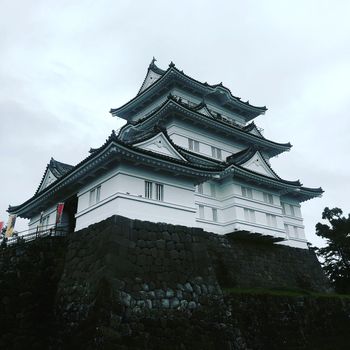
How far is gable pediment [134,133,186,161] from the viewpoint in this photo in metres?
15.9

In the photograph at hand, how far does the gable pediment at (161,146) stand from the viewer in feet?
52.1

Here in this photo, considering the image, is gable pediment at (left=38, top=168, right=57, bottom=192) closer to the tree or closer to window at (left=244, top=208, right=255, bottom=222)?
window at (left=244, top=208, right=255, bottom=222)

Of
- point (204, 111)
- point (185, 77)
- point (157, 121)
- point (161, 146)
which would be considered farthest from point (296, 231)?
point (161, 146)

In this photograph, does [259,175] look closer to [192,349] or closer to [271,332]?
[271,332]

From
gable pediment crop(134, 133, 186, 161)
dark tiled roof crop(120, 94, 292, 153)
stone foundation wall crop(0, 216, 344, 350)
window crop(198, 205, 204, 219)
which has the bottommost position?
stone foundation wall crop(0, 216, 344, 350)

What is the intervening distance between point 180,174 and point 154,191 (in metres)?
1.70

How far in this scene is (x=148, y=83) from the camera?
29.5 meters

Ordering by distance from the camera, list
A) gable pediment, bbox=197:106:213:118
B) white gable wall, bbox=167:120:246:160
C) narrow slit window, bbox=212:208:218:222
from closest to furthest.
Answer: narrow slit window, bbox=212:208:218:222 → white gable wall, bbox=167:120:246:160 → gable pediment, bbox=197:106:213:118

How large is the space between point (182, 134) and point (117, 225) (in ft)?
39.4

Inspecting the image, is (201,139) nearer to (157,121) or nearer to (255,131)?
(157,121)

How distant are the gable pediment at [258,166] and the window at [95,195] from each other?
11.3 m

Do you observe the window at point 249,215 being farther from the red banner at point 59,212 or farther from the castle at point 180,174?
Answer: the red banner at point 59,212

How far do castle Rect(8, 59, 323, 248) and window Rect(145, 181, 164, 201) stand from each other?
0.16ft

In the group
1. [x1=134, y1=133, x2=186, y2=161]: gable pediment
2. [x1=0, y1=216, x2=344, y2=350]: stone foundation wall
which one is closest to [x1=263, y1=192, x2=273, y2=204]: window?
[x1=0, y1=216, x2=344, y2=350]: stone foundation wall
